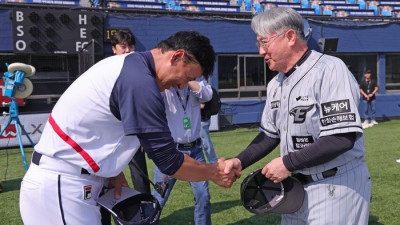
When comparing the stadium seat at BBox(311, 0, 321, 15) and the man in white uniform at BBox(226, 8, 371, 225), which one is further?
the stadium seat at BBox(311, 0, 321, 15)

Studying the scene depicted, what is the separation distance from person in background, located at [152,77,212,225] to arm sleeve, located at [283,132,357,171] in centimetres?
191

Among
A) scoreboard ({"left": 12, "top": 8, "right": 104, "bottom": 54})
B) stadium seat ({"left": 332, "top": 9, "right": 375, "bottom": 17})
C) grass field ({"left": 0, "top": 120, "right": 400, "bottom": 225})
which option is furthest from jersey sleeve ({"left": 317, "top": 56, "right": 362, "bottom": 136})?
stadium seat ({"left": 332, "top": 9, "right": 375, "bottom": 17})

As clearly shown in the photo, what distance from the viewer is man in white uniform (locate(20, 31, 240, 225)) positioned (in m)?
1.90

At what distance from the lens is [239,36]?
15406 mm

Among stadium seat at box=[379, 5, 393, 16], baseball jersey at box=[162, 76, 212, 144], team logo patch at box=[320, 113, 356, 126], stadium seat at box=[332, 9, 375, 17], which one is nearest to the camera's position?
team logo patch at box=[320, 113, 356, 126]

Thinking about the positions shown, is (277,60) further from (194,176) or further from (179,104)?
(179,104)

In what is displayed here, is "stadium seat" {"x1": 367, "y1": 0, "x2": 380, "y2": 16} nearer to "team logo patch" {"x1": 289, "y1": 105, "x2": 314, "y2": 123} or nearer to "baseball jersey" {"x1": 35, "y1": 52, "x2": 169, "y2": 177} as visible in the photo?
"team logo patch" {"x1": 289, "y1": 105, "x2": 314, "y2": 123}

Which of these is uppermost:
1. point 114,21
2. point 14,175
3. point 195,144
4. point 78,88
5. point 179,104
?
point 114,21

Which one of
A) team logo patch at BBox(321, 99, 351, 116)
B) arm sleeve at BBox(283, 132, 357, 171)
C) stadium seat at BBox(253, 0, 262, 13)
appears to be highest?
stadium seat at BBox(253, 0, 262, 13)

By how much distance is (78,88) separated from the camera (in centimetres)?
202

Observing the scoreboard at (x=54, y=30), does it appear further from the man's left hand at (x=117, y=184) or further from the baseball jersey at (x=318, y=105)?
the baseball jersey at (x=318, y=105)

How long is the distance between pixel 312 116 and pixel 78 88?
3.79ft

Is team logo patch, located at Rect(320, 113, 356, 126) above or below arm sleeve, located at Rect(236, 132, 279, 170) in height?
above

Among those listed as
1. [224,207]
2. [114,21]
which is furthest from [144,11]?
[224,207]
